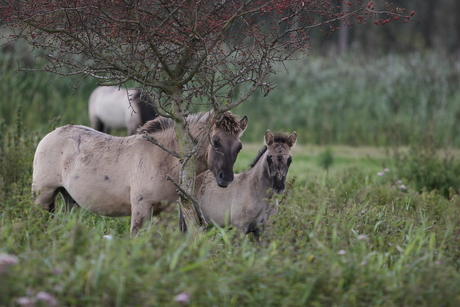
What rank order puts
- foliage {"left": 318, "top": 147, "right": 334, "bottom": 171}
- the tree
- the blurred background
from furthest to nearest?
the blurred background < foliage {"left": 318, "top": 147, "right": 334, "bottom": 171} < the tree

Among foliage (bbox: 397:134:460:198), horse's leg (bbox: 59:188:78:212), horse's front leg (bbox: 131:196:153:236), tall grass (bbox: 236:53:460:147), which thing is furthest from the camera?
tall grass (bbox: 236:53:460:147)

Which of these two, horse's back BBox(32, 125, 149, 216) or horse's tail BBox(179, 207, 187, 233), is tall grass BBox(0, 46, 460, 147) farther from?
horse's tail BBox(179, 207, 187, 233)

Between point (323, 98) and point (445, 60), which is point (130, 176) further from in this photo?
point (445, 60)

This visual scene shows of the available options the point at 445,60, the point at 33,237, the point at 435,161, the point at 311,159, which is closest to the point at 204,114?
the point at 33,237

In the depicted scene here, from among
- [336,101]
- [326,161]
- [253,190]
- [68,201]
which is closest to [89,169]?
[68,201]

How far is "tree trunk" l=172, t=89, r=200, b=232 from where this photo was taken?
5344 mm

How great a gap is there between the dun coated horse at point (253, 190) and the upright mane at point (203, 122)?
498 mm

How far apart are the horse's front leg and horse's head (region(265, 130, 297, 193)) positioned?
1227 millimetres

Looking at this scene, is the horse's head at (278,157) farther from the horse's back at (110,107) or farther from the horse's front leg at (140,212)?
the horse's back at (110,107)

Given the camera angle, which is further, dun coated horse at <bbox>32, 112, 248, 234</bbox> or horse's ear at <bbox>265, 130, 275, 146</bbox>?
horse's ear at <bbox>265, 130, 275, 146</bbox>

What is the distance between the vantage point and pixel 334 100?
662 inches

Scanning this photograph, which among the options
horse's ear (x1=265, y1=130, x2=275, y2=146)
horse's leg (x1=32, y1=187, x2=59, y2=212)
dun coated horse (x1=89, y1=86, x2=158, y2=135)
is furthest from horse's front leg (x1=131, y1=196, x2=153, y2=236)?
dun coated horse (x1=89, y1=86, x2=158, y2=135)

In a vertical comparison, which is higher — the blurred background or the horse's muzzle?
the blurred background

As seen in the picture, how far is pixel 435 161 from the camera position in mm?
9188
